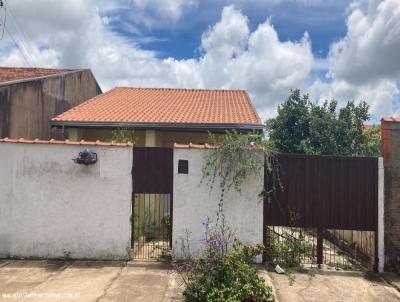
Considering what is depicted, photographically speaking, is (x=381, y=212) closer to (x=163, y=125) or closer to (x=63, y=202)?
(x=63, y=202)

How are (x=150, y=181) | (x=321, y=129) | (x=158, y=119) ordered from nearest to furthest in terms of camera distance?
(x=150, y=181)
(x=158, y=119)
(x=321, y=129)

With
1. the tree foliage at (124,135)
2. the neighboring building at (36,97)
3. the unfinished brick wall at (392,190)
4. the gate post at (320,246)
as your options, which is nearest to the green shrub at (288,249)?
the gate post at (320,246)

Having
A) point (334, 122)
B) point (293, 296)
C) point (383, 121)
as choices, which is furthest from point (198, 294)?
point (334, 122)

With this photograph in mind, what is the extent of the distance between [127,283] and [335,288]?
3528mm

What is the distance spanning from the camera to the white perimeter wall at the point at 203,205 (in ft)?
24.4

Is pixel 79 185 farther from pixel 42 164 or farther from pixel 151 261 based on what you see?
pixel 151 261

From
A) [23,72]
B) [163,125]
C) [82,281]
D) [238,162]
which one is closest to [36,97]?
[23,72]

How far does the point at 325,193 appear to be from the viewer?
7.39 metres

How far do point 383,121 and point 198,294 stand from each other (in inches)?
191

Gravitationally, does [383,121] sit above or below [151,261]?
above

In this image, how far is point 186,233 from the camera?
293 inches

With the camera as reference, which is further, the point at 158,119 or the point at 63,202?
the point at 158,119

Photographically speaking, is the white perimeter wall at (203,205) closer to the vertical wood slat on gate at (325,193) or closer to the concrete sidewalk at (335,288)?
the vertical wood slat on gate at (325,193)

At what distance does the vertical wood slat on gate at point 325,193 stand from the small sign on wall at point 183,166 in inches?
63.4
